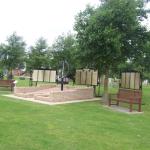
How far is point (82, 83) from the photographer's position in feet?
84.1

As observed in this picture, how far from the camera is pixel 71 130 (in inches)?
412

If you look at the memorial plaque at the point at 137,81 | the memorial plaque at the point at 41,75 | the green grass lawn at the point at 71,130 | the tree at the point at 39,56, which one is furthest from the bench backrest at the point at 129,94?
the tree at the point at 39,56

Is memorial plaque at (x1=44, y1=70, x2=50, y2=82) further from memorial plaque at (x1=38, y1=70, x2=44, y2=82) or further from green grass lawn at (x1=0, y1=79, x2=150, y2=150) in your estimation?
green grass lawn at (x1=0, y1=79, x2=150, y2=150)

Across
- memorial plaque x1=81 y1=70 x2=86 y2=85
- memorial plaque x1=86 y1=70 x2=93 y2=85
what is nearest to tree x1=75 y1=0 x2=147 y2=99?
memorial plaque x1=86 y1=70 x2=93 y2=85

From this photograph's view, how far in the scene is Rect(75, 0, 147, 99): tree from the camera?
1950 cm

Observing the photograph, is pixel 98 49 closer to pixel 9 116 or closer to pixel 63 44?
pixel 9 116

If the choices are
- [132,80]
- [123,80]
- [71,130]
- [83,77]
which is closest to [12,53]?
[83,77]

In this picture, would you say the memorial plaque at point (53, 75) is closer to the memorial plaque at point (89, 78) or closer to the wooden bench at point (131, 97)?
the memorial plaque at point (89, 78)

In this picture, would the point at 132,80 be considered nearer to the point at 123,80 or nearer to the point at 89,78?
the point at 123,80

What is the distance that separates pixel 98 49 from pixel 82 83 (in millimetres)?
6047

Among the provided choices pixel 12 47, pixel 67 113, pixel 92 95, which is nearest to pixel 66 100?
pixel 92 95

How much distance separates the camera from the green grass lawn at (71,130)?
8.59m

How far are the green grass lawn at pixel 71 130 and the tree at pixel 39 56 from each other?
26050mm

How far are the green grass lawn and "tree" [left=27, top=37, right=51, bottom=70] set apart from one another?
26050 millimetres
